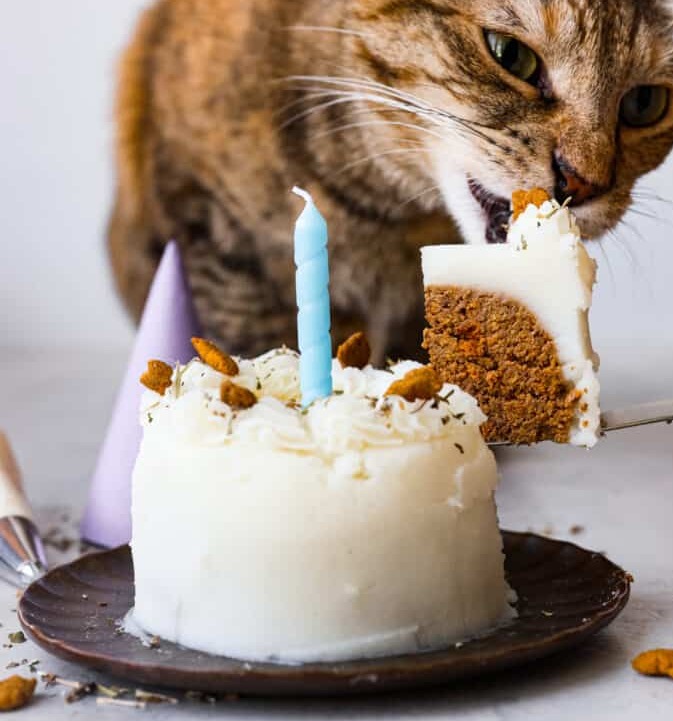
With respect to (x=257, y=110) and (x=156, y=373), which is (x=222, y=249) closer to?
(x=257, y=110)

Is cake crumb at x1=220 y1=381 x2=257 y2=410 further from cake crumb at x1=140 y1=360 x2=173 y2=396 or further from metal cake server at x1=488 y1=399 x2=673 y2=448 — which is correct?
metal cake server at x1=488 y1=399 x2=673 y2=448

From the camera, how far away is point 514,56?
1539 millimetres

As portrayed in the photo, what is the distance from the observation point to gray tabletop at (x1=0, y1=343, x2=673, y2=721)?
2.91 feet

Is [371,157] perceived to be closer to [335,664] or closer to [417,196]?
[417,196]

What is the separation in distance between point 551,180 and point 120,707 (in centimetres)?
79

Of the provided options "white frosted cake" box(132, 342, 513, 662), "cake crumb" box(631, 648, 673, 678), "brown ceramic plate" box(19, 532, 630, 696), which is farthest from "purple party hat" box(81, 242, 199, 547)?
"cake crumb" box(631, 648, 673, 678)

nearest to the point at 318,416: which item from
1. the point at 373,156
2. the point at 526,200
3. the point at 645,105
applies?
the point at 526,200

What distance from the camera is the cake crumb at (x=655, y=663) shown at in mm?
933

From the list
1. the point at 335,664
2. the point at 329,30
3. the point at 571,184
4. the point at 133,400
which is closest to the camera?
the point at 335,664

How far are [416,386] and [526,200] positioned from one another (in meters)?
0.24

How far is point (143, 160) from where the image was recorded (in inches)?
81.9

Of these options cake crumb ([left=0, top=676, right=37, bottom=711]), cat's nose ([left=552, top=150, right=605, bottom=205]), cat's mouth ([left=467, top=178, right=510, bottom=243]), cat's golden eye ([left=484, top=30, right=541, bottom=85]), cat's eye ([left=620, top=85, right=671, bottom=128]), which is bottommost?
cake crumb ([left=0, top=676, right=37, bottom=711])

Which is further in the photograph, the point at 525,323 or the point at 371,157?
the point at 371,157

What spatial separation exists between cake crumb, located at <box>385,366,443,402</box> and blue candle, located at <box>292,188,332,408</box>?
6 cm
